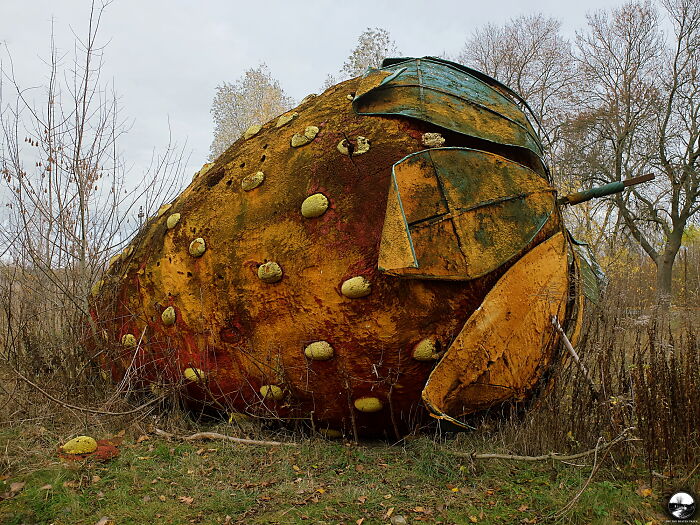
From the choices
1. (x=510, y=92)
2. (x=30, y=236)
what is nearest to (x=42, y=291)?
(x=30, y=236)

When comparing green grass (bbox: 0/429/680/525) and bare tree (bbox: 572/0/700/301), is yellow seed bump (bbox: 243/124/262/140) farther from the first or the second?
A: bare tree (bbox: 572/0/700/301)

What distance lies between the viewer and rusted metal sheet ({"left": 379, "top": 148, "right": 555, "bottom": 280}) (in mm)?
3350

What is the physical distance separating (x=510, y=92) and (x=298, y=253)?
236 centimetres

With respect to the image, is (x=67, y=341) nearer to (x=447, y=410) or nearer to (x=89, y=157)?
(x=89, y=157)

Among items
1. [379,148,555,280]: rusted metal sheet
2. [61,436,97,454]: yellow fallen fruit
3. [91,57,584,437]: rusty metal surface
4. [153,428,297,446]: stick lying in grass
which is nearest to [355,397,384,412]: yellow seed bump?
[91,57,584,437]: rusty metal surface

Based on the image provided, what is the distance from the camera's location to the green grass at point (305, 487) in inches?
117

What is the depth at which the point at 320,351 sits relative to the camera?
361 cm

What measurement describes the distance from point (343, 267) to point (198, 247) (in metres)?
1.23

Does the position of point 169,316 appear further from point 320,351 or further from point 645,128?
point 645,128

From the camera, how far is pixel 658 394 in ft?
11.1

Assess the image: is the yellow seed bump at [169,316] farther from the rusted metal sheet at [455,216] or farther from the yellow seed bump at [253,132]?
the rusted metal sheet at [455,216]

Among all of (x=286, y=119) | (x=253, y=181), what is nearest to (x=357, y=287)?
(x=253, y=181)

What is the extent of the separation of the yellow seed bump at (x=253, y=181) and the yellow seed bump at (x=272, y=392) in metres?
1.49

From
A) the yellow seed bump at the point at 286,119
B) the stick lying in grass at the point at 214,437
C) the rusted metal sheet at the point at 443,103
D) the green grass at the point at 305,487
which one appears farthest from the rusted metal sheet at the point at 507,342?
the yellow seed bump at the point at 286,119
